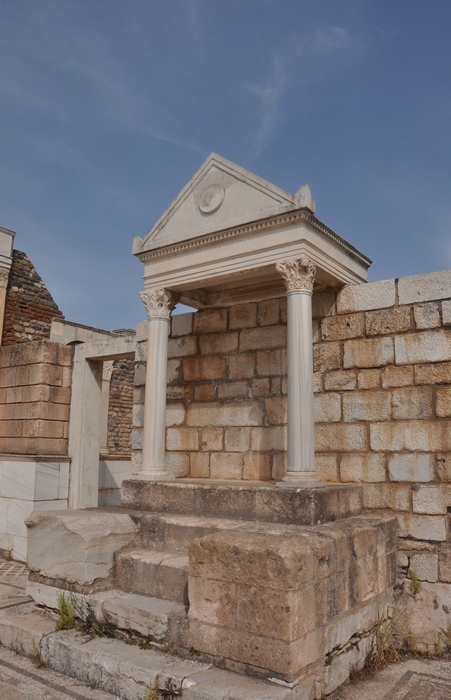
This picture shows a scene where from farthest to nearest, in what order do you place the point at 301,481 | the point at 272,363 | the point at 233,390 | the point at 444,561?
the point at 233,390
the point at 272,363
the point at 444,561
the point at 301,481

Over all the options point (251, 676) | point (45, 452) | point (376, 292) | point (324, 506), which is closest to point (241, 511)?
point (324, 506)

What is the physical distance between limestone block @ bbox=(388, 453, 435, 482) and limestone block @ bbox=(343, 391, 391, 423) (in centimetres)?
43

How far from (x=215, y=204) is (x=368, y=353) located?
7.64 feet

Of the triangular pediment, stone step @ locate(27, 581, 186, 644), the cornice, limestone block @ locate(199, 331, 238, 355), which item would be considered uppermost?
the triangular pediment

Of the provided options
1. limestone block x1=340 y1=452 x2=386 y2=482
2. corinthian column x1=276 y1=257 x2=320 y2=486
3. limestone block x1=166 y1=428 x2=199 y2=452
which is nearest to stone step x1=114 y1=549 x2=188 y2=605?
corinthian column x1=276 y1=257 x2=320 y2=486

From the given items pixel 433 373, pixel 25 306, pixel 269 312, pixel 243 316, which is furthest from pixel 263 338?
pixel 25 306

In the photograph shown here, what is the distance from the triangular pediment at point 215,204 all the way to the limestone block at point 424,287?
143 cm

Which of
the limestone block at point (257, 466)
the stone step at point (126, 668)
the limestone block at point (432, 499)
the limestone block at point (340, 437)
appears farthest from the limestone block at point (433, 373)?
the stone step at point (126, 668)

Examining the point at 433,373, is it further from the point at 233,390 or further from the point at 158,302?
the point at 158,302

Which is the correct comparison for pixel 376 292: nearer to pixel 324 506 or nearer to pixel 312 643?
pixel 324 506

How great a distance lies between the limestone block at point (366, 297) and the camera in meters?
5.97

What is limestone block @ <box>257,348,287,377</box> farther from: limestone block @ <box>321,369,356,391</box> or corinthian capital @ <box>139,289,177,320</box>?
corinthian capital @ <box>139,289,177,320</box>

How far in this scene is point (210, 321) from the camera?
7.32 metres

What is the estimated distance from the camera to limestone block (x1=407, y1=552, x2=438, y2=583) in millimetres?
5332
